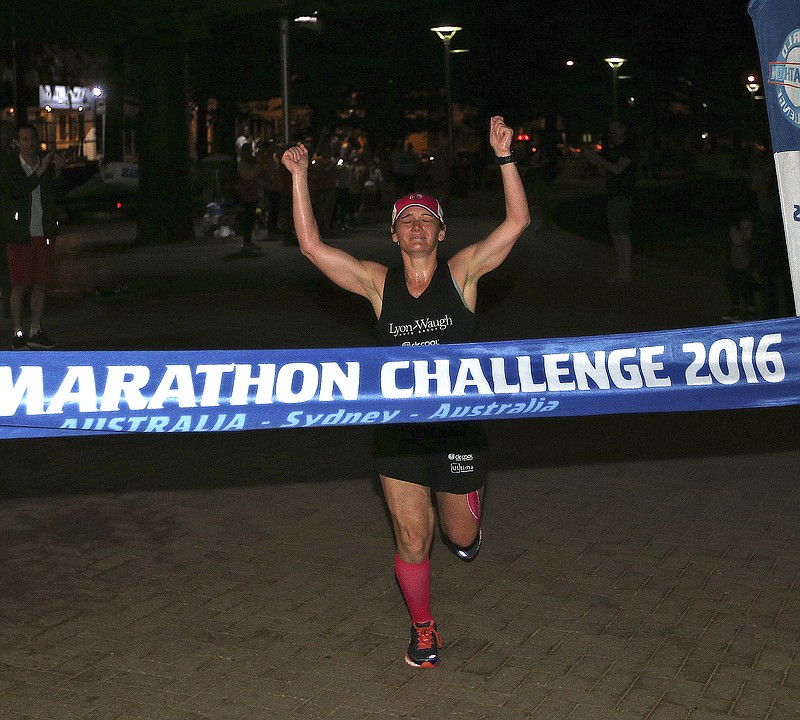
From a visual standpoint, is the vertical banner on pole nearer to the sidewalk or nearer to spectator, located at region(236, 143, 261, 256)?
the sidewalk

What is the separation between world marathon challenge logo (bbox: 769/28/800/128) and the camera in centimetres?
540

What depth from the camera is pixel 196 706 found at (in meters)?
4.93

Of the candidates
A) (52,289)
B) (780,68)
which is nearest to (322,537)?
(780,68)

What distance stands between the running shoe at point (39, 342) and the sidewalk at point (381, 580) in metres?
3.88

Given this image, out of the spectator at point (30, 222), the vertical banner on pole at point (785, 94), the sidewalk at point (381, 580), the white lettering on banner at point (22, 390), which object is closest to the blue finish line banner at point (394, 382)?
the white lettering on banner at point (22, 390)

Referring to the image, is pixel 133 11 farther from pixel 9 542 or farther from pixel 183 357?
pixel 183 357

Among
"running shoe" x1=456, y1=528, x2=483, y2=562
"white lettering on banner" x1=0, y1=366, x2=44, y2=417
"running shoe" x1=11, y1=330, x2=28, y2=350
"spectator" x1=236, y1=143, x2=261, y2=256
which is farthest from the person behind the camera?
"spectator" x1=236, y1=143, x2=261, y2=256

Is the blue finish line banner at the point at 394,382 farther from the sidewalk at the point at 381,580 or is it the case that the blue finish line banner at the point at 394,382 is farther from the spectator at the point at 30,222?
the spectator at the point at 30,222

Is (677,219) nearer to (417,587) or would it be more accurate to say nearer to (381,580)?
(381,580)

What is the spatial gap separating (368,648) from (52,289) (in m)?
14.3

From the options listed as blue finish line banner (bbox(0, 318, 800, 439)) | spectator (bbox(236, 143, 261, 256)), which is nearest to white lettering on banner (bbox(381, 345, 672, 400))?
blue finish line banner (bbox(0, 318, 800, 439))

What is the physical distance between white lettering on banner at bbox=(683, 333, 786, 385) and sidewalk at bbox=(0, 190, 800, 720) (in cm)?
109

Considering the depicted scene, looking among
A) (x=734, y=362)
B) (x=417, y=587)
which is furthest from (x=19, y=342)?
(x=734, y=362)

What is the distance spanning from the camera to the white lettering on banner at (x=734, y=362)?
536 centimetres
